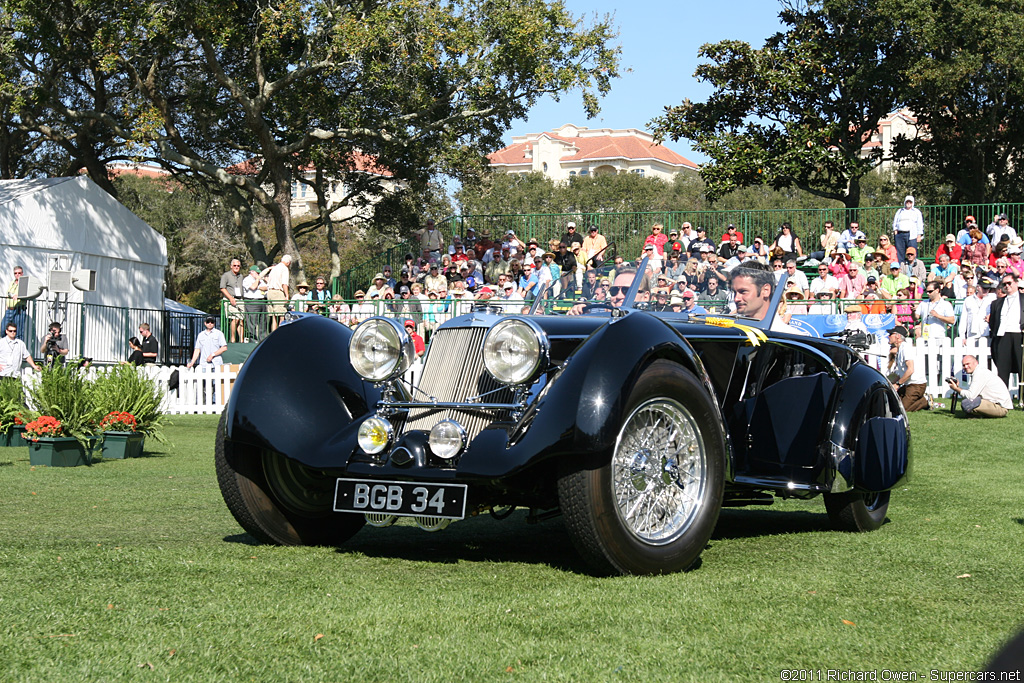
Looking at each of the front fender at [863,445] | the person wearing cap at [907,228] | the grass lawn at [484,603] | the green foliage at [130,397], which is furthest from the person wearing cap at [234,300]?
the front fender at [863,445]

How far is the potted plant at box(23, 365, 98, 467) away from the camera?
36.9 ft

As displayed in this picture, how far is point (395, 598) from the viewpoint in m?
4.45

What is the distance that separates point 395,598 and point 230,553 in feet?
4.80

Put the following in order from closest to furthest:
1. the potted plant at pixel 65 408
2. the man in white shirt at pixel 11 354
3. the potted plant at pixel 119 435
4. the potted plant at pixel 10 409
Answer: the potted plant at pixel 65 408, the potted plant at pixel 119 435, the potted plant at pixel 10 409, the man in white shirt at pixel 11 354

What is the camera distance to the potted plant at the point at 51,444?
1115 centimetres

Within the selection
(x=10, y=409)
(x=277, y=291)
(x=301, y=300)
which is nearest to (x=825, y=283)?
(x=301, y=300)

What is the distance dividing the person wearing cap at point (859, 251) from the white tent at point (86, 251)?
53.0ft

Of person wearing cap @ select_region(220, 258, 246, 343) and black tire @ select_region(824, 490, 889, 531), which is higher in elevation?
person wearing cap @ select_region(220, 258, 246, 343)

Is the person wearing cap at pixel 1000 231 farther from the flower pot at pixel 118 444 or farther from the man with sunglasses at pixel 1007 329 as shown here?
the flower pot at pixel 118 444

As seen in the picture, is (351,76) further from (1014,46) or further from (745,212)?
(1014,46)

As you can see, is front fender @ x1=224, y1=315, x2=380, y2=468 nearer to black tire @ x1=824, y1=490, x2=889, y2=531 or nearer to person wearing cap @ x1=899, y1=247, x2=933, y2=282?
black tire @ x1=824, y1=490, x2=889, y2=531

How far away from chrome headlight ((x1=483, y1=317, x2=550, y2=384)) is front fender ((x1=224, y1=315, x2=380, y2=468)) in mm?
853

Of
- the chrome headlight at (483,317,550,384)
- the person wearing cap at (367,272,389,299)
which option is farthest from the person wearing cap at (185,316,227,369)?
the chrome headlight at (483,317,550,384)

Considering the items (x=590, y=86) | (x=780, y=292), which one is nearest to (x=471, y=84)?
(x=590, y=86)
